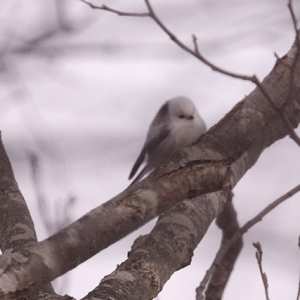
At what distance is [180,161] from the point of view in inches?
78.4

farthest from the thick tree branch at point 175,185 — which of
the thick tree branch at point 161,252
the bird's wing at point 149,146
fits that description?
the bird's wing at point 149,146

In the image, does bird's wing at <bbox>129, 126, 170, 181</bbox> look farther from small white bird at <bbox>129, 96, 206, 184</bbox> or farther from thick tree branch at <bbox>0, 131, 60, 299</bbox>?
thick tree branch at <bbox>0, 131, 60, 299</bbox>

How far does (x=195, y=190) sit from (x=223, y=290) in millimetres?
1668

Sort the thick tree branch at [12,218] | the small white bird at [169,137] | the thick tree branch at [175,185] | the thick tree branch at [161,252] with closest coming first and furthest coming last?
the thick tree branch at [175,185]
the thick tree branch at [161,252]
the thick tree branch at [12,218]
the small white bird at [169,137]

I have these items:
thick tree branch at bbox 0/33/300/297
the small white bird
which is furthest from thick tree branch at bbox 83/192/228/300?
the small white bird

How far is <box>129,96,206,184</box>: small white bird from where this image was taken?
9.61 feet

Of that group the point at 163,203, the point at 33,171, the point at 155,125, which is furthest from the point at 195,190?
the point at 33,171

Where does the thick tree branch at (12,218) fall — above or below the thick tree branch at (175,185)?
above

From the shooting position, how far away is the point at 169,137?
296 centimetres

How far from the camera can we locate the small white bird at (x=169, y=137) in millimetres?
2930

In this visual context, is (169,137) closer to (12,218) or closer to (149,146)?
(149,146)

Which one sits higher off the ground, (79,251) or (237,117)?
(237,117)

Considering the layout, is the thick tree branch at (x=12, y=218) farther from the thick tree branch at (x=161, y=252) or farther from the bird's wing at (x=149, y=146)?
the bird's wing at (x=149, y=146)

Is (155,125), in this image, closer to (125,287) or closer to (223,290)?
(223,290)
